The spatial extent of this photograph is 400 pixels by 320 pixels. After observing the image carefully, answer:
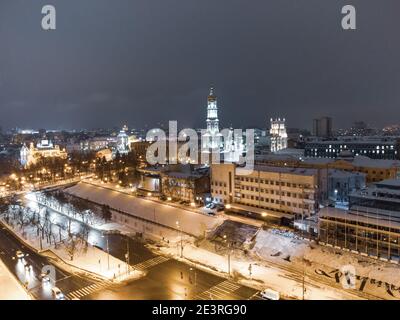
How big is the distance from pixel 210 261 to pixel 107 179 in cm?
2288

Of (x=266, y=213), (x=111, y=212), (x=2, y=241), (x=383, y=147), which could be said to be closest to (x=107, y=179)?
(x=111, y=212)

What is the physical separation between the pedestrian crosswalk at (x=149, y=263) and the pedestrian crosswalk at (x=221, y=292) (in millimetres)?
3800

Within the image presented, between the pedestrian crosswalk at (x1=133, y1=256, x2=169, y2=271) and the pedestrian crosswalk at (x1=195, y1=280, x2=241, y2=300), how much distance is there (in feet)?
12.5

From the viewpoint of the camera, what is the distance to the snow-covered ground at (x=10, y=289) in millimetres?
12762

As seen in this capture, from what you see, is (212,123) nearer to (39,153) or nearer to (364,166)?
(364,166)

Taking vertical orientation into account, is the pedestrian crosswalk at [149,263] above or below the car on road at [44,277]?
below

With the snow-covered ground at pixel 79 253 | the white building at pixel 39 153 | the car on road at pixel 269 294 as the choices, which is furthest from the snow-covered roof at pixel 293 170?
the white building at pixel 39 153

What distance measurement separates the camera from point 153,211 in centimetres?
2586

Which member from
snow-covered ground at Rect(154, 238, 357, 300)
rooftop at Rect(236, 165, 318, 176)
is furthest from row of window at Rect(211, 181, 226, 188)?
snow-covered ground at Rect(154, 238, 357, 300)

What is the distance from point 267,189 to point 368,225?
8.32 metres

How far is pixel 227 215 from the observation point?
77.3ft

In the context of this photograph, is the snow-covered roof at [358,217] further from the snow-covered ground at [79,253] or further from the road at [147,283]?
the snow-covered ground at [79,253]

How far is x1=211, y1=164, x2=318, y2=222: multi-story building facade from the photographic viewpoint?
21.9m
